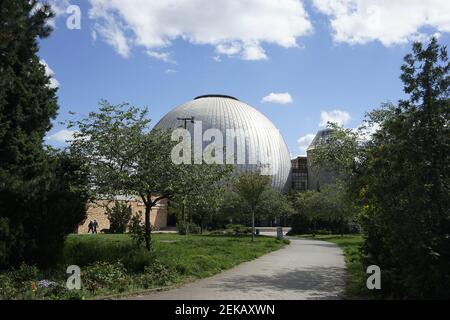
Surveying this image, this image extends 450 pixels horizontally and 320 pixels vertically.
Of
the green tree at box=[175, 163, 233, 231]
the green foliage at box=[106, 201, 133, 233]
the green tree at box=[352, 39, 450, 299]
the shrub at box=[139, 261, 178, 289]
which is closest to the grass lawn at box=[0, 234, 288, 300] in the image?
the shrub at box=[139, 261, 178, 289]

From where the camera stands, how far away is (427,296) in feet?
25.0

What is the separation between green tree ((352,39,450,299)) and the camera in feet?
24.9

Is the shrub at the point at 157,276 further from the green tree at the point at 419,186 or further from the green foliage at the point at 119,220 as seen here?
the green foliage at the point at 119,220

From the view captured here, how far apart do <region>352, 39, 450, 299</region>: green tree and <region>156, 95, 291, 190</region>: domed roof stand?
69.7 m

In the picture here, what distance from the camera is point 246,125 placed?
8456 cm

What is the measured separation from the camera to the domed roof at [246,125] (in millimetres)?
81562

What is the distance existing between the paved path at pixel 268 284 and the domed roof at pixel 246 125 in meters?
63.6

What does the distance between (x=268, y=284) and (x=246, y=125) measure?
242 ft

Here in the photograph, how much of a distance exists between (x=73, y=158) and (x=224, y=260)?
5.94 m

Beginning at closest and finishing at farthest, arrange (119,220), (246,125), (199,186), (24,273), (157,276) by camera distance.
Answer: (24,273)
(157,276)
(199,186)
(119,220)
(246,125)

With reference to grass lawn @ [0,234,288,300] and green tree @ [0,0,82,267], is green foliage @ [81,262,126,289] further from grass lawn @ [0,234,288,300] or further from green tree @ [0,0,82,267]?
green tree @ [0,0,82,267]

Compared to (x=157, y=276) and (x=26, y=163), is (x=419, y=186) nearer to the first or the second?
(x=157, y=276)

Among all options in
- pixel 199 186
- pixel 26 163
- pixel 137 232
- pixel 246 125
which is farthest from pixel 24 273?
pixel 246 125

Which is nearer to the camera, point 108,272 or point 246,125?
point 108,272
